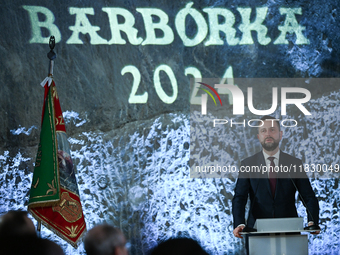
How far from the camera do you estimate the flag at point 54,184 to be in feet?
11.3

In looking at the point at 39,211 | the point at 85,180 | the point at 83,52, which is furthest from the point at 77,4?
the point at 39,211

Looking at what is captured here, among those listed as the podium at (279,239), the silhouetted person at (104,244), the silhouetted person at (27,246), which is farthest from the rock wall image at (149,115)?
the silhouetted person at (27,246)

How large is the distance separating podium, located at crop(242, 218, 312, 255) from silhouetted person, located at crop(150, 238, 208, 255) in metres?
1.87

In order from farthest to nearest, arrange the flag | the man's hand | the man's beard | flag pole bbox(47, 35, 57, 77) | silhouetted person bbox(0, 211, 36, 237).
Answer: the man's beard
the man's hand
flag pole bbox(47, 35, 57, 77)
the flag
silhouetted person bbox(0, 211, 36, 237)

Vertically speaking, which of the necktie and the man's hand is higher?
the necktie

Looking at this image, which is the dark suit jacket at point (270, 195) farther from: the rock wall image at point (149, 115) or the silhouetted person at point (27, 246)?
the silhouetted person at point (27, 246)

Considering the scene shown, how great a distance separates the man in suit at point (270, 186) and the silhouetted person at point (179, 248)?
2.46m

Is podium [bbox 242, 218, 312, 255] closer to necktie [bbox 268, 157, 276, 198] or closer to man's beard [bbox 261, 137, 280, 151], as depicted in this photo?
necktie [bbox 268, 157, 276, 198]

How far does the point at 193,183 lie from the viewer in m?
4.04

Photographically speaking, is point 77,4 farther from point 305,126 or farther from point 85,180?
point 305,126

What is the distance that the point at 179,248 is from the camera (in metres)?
1.38

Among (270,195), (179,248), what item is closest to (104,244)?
(179,248)

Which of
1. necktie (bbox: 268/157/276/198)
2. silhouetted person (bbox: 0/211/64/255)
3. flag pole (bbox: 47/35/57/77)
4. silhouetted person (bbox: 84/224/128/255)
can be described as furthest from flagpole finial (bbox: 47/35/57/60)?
silhouetted person (bbox: 0/211/64/255)

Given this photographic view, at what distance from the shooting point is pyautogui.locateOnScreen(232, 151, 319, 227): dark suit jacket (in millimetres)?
3777
